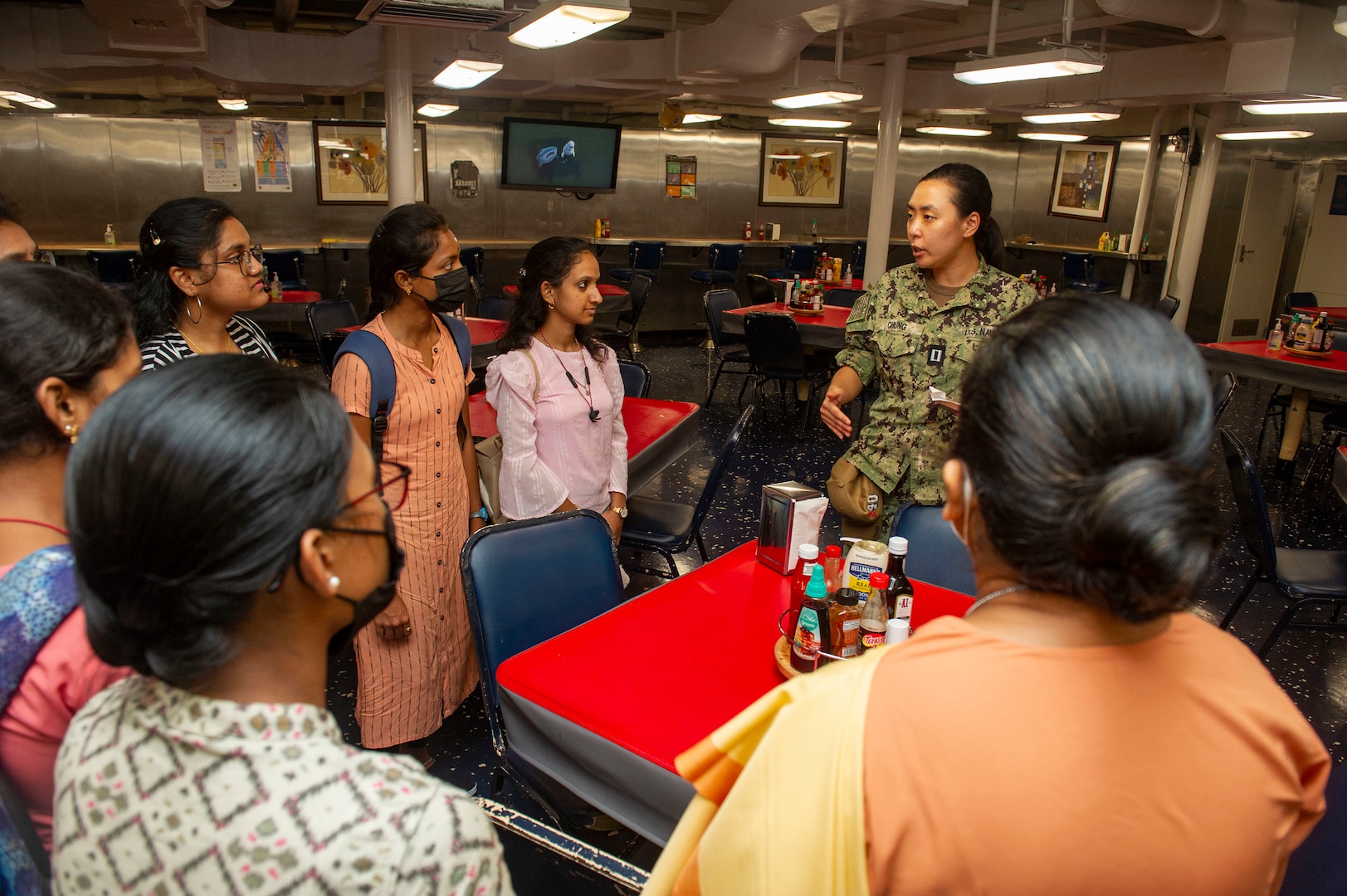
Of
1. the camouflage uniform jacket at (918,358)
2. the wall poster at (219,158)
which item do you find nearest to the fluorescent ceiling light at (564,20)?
the camouflage uniform jacket at (918,358)

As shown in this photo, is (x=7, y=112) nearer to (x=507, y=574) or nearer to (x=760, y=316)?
(x=760, y=316)

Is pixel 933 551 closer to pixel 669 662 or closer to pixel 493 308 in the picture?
pixel 669 662

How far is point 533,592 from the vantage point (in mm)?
2180

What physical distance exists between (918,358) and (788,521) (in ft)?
2.77

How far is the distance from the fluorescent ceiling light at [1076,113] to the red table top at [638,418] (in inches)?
223

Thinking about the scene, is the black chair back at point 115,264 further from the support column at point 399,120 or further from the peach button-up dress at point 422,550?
the peach button-up dress at point 422,550

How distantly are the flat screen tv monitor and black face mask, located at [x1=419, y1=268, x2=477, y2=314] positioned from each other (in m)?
8.81

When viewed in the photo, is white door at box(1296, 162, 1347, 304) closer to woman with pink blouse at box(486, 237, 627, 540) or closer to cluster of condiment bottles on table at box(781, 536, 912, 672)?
woman with pink blouse at box(486, 237, 627, 540)

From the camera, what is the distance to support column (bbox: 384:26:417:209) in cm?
716

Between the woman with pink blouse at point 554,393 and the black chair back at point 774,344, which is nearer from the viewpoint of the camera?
the woman with pink blouse at point 554,393

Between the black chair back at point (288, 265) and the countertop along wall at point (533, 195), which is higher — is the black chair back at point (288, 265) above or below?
below

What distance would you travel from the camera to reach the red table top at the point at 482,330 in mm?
5609

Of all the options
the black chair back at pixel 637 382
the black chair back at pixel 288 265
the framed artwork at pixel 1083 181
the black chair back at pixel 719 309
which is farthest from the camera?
the framed artwork at pixel 1083 181

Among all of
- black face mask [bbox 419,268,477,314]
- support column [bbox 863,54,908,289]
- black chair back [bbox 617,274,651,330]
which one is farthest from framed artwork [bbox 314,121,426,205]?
black face mask [bbox 419,268,477,314]
